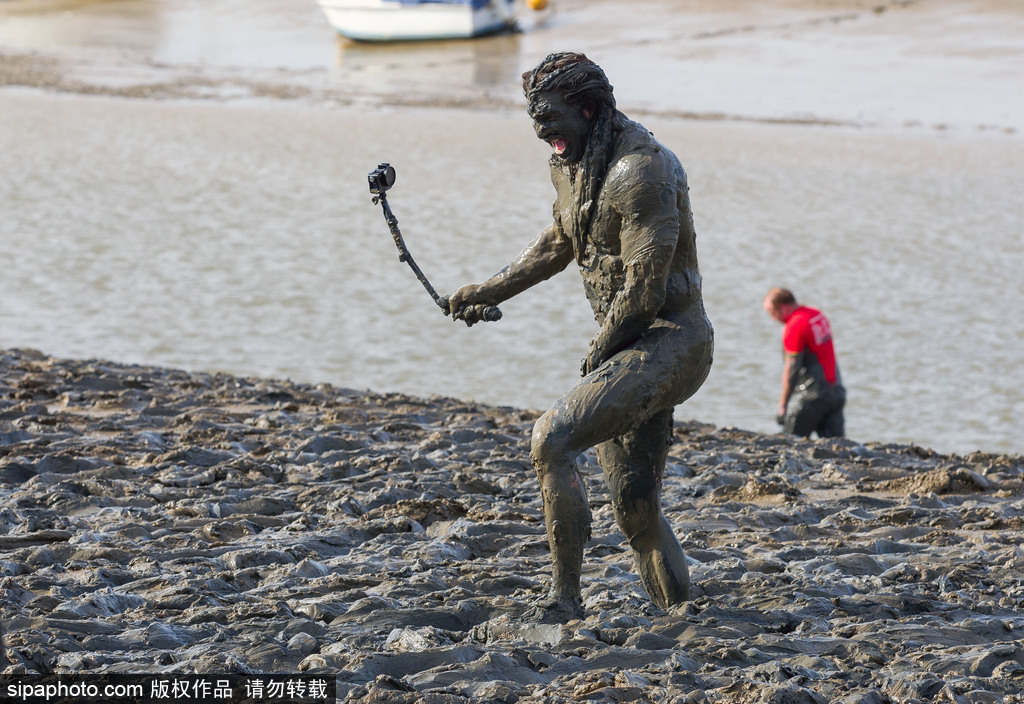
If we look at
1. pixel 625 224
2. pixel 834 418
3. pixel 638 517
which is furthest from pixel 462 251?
pixel 625 224

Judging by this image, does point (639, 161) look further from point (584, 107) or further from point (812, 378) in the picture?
point (812, 378)

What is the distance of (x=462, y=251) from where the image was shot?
48.9ft

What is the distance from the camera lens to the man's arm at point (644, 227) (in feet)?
14.3

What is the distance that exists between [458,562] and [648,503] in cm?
100

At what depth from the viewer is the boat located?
113 ft

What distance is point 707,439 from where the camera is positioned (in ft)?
27.1

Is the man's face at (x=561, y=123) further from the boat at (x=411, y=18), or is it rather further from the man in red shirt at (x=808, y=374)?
the boat at (x=411, y=18)

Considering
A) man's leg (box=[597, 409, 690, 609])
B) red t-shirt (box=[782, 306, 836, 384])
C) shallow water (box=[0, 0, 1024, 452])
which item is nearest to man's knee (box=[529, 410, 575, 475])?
man's leg (box=[597, 409, 690, 609])

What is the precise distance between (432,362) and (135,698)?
26.3ft

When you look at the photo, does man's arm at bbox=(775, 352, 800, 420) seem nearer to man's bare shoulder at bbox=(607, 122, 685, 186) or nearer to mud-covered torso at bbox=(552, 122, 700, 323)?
mud-covered torso at bbox=(552, 122, 700, 323)

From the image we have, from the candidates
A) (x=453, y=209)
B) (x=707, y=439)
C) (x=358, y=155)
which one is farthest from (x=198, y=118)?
(x=707, y=439)

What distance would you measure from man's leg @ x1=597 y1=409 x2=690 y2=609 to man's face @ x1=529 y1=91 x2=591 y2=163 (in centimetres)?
98

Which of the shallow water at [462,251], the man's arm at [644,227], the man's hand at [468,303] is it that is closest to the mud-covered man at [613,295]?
the man's arm at [644,227]

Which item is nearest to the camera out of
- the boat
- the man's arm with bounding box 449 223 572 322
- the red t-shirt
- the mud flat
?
the mud flat
